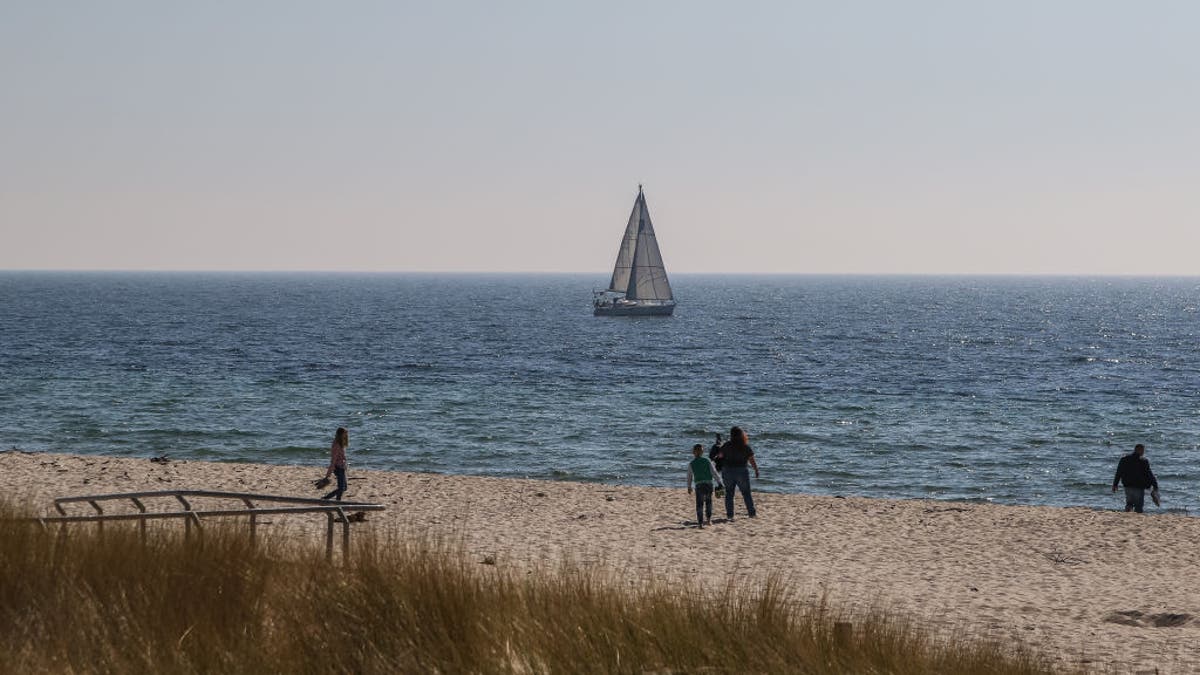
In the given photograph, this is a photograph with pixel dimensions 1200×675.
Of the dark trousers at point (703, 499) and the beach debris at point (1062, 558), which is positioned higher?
the dark trousers at point (703, 499)

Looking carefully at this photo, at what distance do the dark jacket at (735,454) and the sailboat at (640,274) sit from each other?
3944 inches

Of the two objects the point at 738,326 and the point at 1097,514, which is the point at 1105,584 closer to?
the point at 1097,514

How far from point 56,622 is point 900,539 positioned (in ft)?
56.1

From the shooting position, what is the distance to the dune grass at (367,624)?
8781 mm

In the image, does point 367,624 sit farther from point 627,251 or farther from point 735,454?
point 627,251

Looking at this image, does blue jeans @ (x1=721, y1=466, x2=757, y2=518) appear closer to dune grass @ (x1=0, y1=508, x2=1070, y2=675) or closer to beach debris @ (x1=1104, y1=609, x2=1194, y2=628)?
beach debris @ (x1=1104, y1=609, x2=1194, y2=628)

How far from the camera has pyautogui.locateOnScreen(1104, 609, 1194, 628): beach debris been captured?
621 inches

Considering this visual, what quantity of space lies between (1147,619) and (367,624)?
1140cm

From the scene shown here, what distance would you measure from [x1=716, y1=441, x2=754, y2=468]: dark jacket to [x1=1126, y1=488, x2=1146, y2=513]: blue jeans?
9.70 metres

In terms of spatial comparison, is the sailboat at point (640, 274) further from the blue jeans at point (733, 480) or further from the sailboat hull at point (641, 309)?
the blue jeans at point (733, 480)

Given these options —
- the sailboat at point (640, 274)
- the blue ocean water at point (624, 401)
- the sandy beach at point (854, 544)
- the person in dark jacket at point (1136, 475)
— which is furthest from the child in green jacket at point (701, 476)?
the sailboat at point (640, 274)

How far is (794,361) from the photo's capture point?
275ft

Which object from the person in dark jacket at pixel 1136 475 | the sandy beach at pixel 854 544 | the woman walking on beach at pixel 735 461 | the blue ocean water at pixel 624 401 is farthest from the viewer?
the blue ocean water at pixel 624 401

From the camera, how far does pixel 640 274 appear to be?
421 ft
